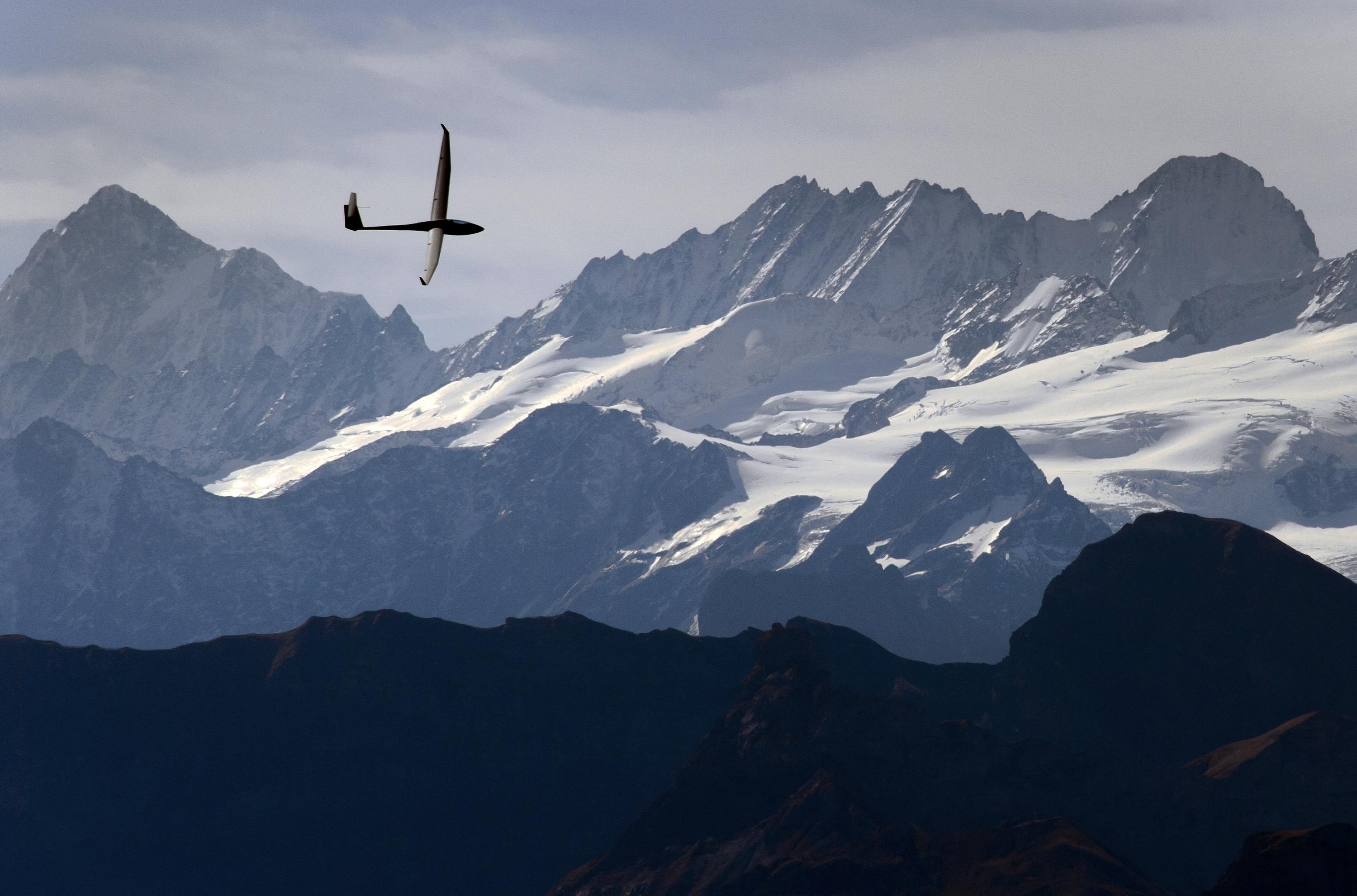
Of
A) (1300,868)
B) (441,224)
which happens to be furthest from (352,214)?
(1300,868)

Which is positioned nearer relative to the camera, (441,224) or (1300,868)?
(441,224)

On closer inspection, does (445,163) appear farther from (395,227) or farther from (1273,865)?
(1273,865)

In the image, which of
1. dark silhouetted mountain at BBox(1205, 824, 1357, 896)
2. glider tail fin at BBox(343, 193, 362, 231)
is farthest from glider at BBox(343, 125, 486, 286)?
dark silhouetted mountain at BBox(1205, 824, 1357, 896)

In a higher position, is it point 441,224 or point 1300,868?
point 441,224

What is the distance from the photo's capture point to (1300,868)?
188 m

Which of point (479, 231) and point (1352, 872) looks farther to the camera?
point (1352, 872)

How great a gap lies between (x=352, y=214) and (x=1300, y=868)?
9908cm

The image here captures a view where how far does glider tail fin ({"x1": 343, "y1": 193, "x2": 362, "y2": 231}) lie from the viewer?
456 ft

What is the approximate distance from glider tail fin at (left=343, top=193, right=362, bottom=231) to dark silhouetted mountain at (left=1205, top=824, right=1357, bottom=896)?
95.5 metres

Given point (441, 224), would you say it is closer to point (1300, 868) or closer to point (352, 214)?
point (352, 214)

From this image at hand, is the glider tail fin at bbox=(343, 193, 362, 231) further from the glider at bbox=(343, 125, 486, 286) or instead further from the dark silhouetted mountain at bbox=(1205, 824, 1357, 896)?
the dark silhouetted mountain at bbox=(1205, 824, 1357, 896)

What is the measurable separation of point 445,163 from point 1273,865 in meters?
100

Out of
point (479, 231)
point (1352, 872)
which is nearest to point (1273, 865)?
point (1352, 872)

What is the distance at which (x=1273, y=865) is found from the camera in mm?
188500
